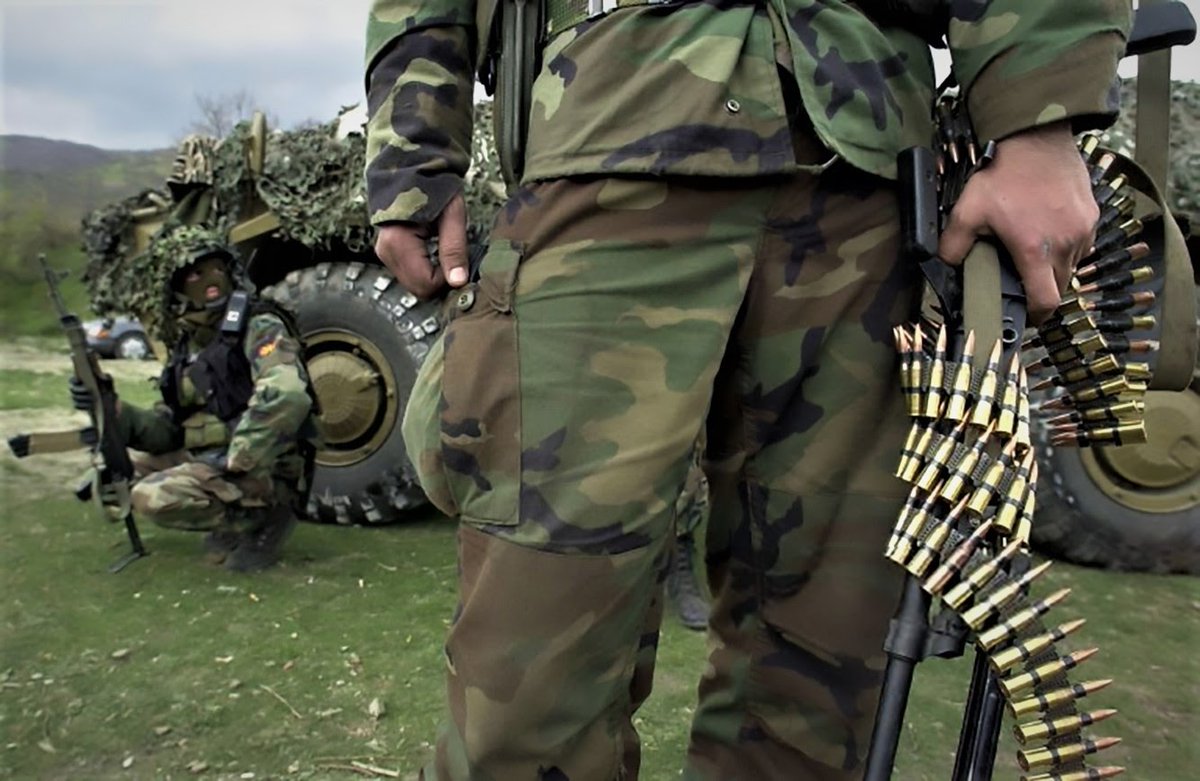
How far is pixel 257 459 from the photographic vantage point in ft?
12.7

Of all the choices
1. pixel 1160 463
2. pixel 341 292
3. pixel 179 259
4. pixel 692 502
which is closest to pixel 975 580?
pixel 692 502

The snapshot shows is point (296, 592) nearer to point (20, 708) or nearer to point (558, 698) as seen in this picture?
point (20, 708)

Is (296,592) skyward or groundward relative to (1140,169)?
groundward

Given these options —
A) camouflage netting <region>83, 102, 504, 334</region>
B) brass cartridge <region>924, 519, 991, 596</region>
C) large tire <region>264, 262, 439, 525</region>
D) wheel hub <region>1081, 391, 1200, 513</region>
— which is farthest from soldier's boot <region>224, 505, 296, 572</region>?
brass cartridge <region>924, 519, 991, 596</region>

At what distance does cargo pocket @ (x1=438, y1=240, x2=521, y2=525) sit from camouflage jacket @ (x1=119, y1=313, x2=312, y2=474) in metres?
2.72

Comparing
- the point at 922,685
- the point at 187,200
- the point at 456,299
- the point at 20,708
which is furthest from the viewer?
the point at 187,200

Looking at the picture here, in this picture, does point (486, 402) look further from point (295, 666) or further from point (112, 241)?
point (112, 241)

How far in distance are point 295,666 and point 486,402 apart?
2051mm

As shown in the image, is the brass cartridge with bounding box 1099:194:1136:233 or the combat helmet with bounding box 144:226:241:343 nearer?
the brass cartridge with bounding box 1099:194:1136:233

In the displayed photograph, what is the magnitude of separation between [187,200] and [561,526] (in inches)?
186

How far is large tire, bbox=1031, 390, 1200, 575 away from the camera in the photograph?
12.6 feet

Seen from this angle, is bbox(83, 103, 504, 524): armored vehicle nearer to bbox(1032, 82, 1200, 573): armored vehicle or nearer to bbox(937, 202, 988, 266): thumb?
bbox(1032, 82, 1200, 573): armored vehicle

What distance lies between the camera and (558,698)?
4.15 feet

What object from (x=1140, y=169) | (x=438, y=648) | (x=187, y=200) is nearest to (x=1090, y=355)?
(x=1140, y=169)
